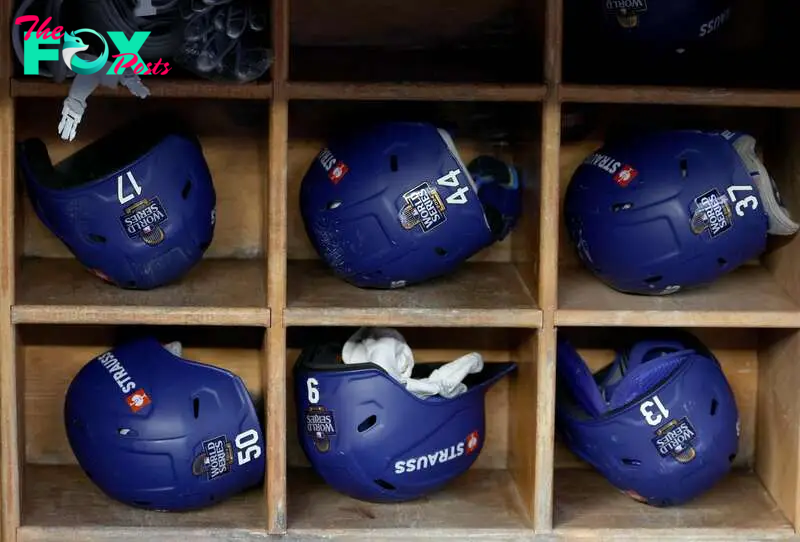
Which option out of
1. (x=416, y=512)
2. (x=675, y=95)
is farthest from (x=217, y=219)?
(x=675, y=95)

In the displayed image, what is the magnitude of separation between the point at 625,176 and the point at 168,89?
2.34 feet

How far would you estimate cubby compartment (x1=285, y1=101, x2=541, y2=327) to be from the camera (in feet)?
6.72

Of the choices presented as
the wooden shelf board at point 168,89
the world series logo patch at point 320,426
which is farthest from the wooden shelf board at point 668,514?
the wooden shelf board at point 168,89

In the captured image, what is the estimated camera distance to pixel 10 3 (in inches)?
76.5

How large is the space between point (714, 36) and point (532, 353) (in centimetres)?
58

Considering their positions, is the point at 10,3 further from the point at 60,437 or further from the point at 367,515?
the point at 367,515

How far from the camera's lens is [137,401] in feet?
6.73

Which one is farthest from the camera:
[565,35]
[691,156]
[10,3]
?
[565,35]

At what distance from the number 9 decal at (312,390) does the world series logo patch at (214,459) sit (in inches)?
5.7

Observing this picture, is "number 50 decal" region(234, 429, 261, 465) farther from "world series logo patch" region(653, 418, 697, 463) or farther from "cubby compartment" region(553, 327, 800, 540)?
"world series logo patch" region(653, 418, 697, 463)

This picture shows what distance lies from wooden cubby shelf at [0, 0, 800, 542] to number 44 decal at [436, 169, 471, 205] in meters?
0.12

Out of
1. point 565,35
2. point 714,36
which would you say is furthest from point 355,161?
point 714,36

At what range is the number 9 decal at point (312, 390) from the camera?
2090 millimetres

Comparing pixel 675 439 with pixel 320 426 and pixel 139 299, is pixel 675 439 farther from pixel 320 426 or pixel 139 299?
pixel 139 299
